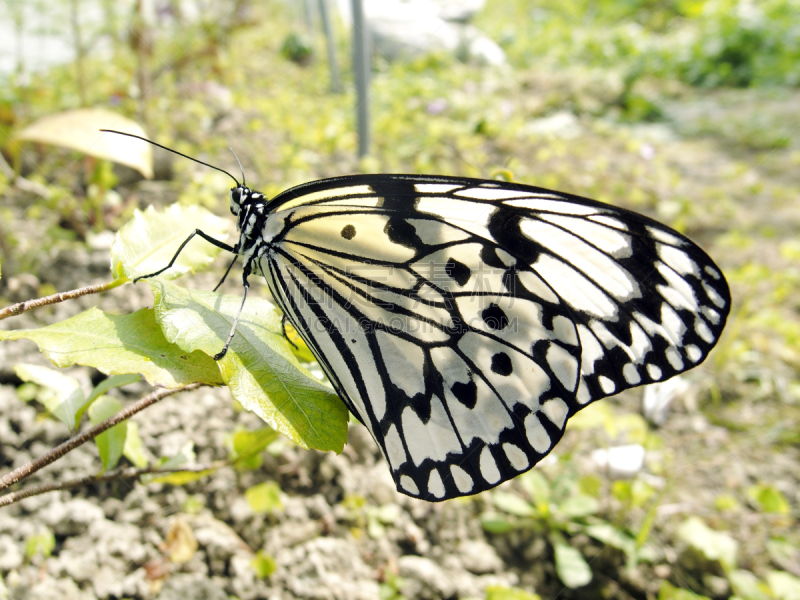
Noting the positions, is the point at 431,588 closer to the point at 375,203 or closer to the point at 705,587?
the point at 705,587

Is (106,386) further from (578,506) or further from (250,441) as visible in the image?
(578,506)

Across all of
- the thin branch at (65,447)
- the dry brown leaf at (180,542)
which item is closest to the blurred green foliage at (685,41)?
the dry brown leaf at (180,542)

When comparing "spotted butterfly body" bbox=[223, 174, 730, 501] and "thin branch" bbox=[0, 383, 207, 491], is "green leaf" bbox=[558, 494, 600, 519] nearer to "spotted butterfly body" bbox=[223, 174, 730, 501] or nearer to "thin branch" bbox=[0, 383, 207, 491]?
"spotted butterfly body" bbox=[223, 174, 730, 501]

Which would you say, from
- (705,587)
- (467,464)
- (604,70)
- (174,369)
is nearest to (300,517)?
(467,464)

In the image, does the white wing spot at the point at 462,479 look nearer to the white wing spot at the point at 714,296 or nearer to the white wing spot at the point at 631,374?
the white wing spot at the point at 631,374

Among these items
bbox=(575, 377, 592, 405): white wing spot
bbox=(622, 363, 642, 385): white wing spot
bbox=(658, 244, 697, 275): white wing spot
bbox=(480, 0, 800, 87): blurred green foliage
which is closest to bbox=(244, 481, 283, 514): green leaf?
bbox=(575, 377, 592, 405): white wing spot
